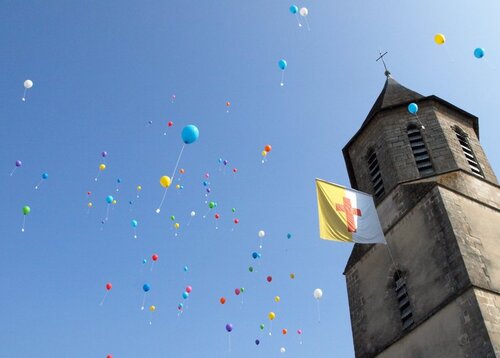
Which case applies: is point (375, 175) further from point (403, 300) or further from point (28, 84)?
point (28, 84)

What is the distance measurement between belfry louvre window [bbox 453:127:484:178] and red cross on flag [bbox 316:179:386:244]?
4.04 m

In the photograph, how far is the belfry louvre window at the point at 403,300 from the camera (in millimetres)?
12141

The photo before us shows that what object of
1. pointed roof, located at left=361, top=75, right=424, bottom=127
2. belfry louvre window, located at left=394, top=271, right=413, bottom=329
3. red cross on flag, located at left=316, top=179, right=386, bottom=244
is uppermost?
pointed roof, located at left=361, top=75, right=424, bottom=127

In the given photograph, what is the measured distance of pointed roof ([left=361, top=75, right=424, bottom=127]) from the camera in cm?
1686

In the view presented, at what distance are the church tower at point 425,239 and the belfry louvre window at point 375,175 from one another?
0.03 m

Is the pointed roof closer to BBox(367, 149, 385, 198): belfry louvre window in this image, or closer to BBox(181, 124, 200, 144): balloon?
BBox(367, 149, 385, 198): belfry louvre window

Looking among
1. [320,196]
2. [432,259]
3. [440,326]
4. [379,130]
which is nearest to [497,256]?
[432,259]

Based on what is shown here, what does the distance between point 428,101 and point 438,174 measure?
10.8 feet

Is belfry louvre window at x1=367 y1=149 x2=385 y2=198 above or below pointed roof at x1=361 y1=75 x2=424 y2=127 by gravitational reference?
below

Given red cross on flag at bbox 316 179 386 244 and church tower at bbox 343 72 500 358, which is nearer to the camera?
church tower at bbox 343 72 500 358

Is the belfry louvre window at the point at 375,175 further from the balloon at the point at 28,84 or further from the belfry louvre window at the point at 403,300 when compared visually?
the balloon at the point at 28,84

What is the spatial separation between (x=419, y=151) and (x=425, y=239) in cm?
372

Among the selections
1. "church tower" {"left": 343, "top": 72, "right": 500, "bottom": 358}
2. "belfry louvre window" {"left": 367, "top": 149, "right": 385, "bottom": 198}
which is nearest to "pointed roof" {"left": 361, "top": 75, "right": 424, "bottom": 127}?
"church tower" {"left": 343, "top": 72, "right": 500, "bottom": 358}

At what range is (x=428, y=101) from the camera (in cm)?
1644
